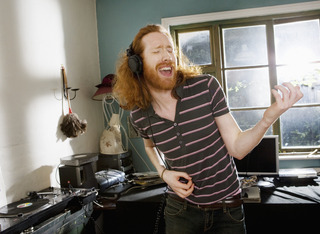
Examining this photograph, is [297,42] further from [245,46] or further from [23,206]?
[23,206]

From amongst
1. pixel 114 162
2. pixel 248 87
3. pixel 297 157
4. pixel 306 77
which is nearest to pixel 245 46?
pixel 248 87

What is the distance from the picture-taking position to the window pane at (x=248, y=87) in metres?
2.99

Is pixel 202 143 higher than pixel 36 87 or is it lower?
lower

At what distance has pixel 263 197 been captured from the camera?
1.95m

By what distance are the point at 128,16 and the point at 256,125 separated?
2593 millimetres

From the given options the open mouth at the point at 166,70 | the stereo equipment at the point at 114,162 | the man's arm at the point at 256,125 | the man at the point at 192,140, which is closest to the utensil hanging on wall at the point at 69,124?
the stereo equipment at the point at 114,162

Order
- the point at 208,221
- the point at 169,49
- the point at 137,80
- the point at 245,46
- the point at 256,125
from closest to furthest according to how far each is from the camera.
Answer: the point at 256,125, the point at 208,221, the point at 169,49, the point at 137,80, the point at 245,46

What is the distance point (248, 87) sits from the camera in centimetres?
304

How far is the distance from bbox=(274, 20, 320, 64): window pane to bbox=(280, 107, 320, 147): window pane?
1.79 feet

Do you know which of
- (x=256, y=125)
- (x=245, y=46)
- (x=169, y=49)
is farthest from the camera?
(x=245, y=46)

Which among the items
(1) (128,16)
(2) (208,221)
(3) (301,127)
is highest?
(1) (128,16)

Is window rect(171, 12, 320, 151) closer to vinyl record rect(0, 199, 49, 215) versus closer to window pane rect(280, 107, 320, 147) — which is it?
window pane rect(280, 107, 320, 147)

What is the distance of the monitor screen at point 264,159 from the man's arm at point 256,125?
141 cm

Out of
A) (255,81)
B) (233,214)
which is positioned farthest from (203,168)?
(255,81)
